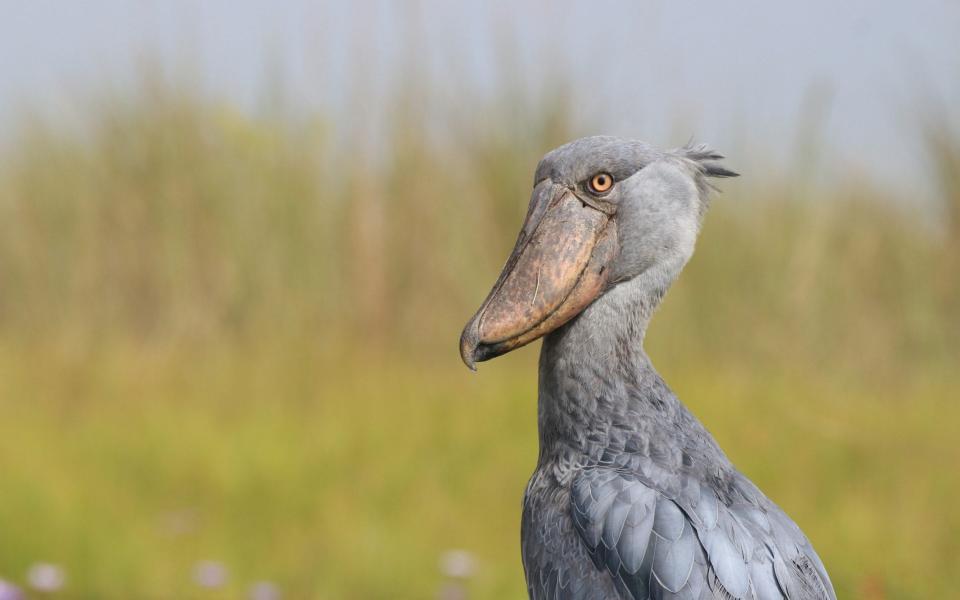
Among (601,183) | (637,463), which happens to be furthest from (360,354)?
(637,463)

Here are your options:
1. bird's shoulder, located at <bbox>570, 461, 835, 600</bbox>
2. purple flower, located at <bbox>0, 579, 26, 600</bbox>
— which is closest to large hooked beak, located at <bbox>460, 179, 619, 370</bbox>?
bird's shoulder, located at <bbox>570, 461, 835, 600</bbox>

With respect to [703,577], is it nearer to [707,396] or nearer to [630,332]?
[630,332]

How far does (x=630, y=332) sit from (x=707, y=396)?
378cm

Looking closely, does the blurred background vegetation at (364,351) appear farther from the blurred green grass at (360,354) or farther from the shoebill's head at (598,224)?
the shoebill's head at (598,224)

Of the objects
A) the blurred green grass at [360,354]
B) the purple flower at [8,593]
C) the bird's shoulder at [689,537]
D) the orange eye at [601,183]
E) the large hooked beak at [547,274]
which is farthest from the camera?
the blurred green grass at [360,354]

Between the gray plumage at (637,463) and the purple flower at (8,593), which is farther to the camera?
the purple flower at (8,593)

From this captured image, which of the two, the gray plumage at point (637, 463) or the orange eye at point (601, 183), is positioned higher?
the orange eye at point (601, 183)

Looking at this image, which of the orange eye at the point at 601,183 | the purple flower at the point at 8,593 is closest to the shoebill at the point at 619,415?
the orange eye at the point at 601,183

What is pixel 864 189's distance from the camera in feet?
25.9

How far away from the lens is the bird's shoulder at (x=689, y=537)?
178 cm

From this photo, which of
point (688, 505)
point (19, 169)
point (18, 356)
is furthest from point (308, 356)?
point (688, 505)

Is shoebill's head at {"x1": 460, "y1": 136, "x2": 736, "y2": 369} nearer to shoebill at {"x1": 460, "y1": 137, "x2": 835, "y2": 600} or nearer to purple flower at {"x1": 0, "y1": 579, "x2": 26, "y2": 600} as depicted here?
shoebill at {"x1": 460, "y1": 137, "x2": 835, "y2": 600}

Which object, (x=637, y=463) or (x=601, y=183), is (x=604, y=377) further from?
(x=601, y=183)

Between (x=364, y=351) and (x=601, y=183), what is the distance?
442cm
